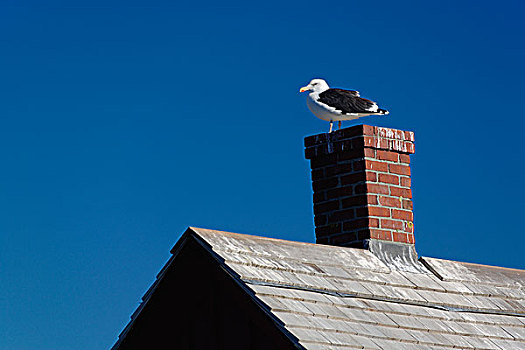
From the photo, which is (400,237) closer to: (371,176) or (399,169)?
(371,176)

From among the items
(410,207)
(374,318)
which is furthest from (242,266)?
(410,207)

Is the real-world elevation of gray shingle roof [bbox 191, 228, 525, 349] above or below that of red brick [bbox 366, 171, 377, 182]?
below

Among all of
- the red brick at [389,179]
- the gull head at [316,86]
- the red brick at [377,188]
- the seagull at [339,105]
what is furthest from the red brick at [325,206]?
the gull head at [316,86]

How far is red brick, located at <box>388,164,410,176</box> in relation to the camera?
902cm

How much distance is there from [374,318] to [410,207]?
2.51m

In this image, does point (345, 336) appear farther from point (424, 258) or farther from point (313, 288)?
point (424, 258)

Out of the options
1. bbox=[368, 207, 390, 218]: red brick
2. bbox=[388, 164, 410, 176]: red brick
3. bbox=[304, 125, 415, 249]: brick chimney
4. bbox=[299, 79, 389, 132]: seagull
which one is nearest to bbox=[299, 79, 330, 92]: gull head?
bbox=[299, 79, 389, 132]: seagull

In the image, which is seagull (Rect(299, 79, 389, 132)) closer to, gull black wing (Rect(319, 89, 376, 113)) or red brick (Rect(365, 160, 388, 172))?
gull black wing (Rect(319, 89, 376, 113))

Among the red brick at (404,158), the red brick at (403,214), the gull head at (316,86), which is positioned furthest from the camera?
the gull head at (316,86)

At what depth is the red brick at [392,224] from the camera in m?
8.69

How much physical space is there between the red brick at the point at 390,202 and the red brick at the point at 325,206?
402mm

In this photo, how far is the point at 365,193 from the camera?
8680 millimetres

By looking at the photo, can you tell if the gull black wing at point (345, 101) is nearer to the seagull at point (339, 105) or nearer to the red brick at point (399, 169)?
the seagull at point (339, 105)

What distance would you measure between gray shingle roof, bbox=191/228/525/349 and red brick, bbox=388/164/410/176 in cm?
96
